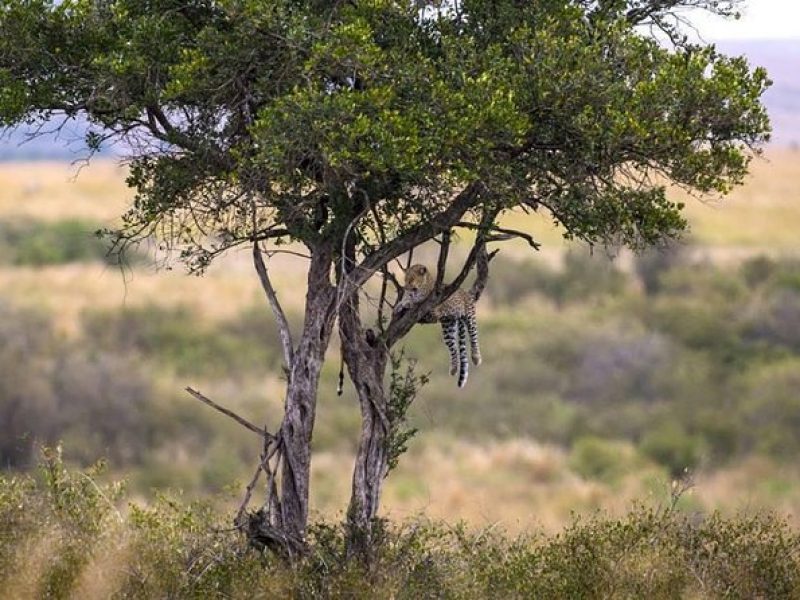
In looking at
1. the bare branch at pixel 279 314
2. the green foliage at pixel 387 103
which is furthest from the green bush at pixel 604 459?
the green foliage at pixel 387 103

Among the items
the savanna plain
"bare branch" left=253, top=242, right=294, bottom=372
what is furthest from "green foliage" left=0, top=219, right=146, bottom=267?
"bare branch" left=253, top=242, right=294, bottom=372

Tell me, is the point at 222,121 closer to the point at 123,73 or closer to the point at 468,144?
the point at 123,73

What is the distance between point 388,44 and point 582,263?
→ 42194 millimetres

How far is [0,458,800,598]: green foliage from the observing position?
Result: 11.6 meters

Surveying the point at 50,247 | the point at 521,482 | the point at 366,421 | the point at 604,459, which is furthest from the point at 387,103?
the point at 50,247

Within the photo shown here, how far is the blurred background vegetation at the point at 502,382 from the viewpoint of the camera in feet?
131

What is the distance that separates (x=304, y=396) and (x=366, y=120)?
3.19 metres

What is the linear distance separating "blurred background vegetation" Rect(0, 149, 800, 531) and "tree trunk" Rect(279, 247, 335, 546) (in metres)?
21.1

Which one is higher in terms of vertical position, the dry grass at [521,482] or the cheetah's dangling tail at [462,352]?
the dry grass at [521,482]

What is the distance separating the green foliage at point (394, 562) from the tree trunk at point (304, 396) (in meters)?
0.35

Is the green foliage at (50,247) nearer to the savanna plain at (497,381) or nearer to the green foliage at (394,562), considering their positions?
the savanna plain at (497,381)

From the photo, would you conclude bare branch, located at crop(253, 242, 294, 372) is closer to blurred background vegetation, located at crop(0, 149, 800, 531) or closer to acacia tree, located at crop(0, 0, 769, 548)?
acacia tree, located at crop(0, 0, 769, 548)

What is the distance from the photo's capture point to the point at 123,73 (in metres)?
11.0

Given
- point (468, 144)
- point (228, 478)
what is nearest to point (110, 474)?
point (228, 478)
